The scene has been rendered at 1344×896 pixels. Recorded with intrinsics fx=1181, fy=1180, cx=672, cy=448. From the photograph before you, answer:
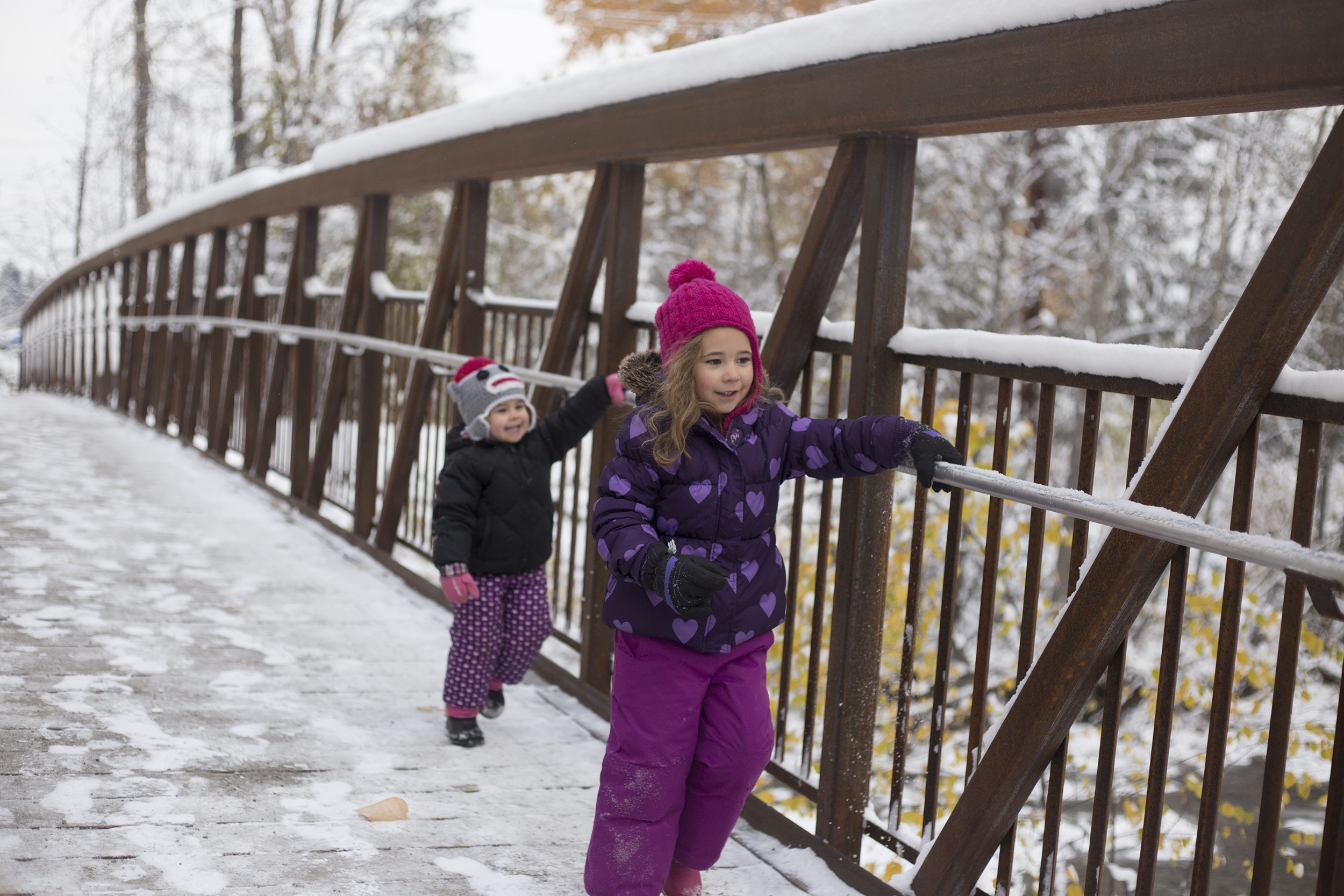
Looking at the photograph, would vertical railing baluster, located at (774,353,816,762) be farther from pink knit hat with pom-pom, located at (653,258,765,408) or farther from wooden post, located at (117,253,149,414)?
wooden post, located at (117,253,149,414)

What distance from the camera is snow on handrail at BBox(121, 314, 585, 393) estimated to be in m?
4.20

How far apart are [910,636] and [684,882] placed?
0.75 m

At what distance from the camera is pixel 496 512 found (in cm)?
361

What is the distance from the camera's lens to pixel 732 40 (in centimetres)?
331

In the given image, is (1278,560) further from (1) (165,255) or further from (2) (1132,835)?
(1) (165,255)

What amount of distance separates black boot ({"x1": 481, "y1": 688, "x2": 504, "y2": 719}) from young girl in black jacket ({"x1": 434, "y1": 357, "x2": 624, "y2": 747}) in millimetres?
91

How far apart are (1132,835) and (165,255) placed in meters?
10.8

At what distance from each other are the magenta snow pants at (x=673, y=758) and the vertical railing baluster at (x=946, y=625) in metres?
0.41

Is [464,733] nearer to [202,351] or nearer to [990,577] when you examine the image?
[990,577]

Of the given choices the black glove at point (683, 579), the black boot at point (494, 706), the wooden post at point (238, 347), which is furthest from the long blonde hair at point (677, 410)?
the wooden post at point (238, 347)

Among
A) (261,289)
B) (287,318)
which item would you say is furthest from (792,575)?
(261,289)

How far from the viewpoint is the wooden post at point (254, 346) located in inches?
343

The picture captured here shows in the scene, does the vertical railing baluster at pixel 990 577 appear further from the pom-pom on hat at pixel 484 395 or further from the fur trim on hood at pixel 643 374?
the pom-pom on hat at pixel 484 395

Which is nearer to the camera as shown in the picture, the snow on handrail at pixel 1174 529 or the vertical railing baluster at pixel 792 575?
the snow on handrail at pixel 1174 529
